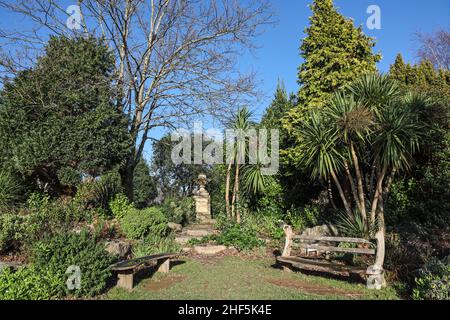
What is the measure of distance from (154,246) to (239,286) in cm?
329

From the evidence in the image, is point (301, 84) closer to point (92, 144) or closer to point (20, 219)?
point (92, 144)

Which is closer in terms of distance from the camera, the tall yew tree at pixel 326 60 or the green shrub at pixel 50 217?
the green shrub at pixel 50 217

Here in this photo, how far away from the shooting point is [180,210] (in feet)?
41.5

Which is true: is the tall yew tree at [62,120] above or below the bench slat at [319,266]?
above

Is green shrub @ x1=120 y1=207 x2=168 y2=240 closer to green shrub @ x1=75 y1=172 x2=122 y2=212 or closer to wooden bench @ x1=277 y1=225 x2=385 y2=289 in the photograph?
green shrub @ x1=75 y1=172 x2=122 y2=212

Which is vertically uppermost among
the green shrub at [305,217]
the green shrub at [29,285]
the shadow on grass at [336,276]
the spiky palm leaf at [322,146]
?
the spiky palm leaf at [322,146]

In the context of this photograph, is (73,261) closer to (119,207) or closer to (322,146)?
(119,207)

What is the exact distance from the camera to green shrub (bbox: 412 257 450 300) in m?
4.30

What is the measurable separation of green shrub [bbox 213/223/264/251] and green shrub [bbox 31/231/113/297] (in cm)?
449

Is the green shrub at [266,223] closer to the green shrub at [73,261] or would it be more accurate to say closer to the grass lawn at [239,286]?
the grass lawn at [239,286]

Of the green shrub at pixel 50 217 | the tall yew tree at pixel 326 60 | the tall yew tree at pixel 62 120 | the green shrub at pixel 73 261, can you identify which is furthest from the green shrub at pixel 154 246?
the tall yew tree at pixel 326 60

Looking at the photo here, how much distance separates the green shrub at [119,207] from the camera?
33.6 feet

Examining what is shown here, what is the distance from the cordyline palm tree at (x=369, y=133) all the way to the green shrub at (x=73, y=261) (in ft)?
17.2

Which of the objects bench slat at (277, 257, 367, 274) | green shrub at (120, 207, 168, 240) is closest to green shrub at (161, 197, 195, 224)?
green shrub at (120, 207, 168, 240)
